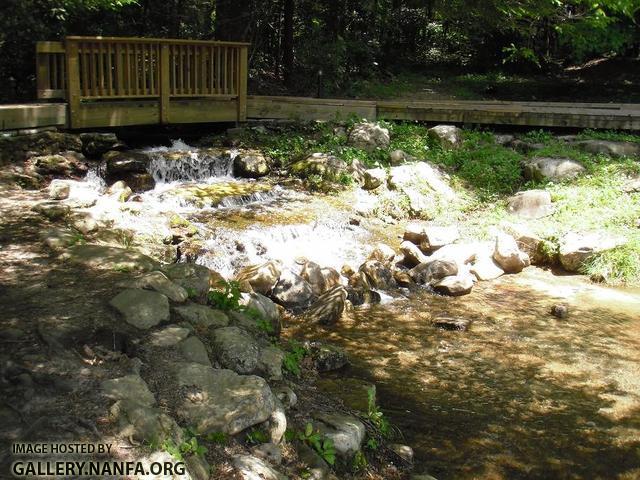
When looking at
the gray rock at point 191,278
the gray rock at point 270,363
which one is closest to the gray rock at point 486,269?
the gray rock at point 191,278

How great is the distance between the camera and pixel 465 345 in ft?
22.1

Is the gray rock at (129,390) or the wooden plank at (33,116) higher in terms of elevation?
the wooden plank at (33,116)

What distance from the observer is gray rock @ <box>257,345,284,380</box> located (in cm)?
472

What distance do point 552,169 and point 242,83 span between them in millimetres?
5938

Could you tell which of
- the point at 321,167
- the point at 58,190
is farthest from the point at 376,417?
the point at 321,167

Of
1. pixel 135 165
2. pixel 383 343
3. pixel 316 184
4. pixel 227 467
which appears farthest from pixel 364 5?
pixel 227 467

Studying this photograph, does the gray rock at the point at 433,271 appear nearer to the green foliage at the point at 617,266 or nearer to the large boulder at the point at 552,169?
the green foliage at the point at 617,266

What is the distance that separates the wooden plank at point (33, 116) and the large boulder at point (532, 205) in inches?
288

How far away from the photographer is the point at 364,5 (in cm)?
1712

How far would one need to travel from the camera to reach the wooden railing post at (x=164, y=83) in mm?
11250

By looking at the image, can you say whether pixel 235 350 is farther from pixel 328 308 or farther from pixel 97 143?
pixel 97 143

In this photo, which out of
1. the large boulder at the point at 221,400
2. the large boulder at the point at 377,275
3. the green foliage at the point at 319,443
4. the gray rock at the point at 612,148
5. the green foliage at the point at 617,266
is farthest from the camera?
the gray rock at the point at 612,148

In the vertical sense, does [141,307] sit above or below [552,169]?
below

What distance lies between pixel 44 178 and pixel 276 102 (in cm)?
511
